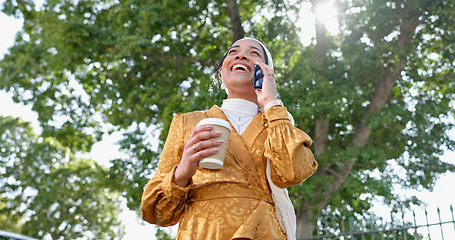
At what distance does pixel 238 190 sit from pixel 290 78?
7519 mm

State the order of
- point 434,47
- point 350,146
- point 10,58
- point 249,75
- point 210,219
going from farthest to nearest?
point 10,58 → point 434,47 → point 350,146 → point 249,75 → point 210,219

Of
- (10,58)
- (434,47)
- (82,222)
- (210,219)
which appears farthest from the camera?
(82,222)

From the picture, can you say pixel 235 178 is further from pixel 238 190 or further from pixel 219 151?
pixel 219 151

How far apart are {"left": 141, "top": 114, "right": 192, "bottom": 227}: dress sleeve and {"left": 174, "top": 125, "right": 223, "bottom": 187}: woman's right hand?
0.13 feet

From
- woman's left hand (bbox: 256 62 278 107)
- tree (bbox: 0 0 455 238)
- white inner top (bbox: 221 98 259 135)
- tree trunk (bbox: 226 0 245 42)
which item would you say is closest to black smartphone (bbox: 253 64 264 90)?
woman's left hand (bbox: 256 62 278 107)

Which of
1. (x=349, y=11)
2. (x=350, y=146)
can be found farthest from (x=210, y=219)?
(x=349, y=11)

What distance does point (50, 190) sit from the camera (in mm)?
20172

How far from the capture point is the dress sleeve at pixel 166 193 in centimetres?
189

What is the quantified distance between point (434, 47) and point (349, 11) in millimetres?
2049

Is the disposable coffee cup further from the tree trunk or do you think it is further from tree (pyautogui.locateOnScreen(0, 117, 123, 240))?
tree (pyautogui.locateOnScreen(0, 117, 123, 240))

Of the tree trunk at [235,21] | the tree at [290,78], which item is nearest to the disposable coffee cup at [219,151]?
the tree at [290,78]

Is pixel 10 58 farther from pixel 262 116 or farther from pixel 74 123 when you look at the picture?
pixel 262 116

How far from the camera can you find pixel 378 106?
9891 millimetres

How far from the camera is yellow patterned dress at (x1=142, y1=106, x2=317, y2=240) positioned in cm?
187
